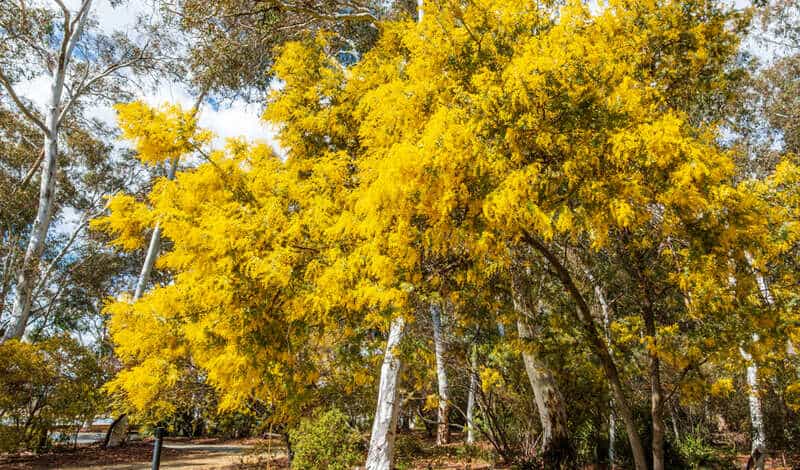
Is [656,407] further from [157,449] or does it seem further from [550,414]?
[157,449]

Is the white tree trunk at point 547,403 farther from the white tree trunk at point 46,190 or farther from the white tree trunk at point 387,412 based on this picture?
the white tree trunk at point 46,190

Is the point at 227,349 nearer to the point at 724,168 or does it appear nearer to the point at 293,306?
the point at 293,306

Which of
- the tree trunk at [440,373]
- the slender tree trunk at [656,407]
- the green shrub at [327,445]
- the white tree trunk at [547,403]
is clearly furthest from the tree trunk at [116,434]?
the slender tree trunk at [656,407]

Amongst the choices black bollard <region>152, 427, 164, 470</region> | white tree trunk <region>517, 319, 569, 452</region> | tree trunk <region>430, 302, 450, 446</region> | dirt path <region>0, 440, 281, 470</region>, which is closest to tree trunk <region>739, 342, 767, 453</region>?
white tree trunk <region>517, 319, 569, 452</region>

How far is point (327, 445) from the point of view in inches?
239

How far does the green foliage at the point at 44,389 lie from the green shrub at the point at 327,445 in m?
6.77

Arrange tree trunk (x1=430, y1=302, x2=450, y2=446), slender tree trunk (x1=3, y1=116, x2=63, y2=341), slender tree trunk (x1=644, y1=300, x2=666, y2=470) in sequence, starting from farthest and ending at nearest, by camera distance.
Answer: slender tree trunk (x1=3, y1=116, x2=63, y2=341)
tree trunk (x1=430, y1=302, x2=450, y2=446)
slender tree trunk (x1=644, y1=300, x2=666, y2=470)

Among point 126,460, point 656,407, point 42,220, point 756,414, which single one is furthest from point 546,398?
point 42,220

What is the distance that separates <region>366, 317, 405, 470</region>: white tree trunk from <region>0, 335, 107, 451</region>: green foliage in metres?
8.17

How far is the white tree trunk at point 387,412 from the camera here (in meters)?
5.08

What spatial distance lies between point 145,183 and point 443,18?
16069 mm

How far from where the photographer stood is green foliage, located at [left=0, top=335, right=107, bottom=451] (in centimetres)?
1000

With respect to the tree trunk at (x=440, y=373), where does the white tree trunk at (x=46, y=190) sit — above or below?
above

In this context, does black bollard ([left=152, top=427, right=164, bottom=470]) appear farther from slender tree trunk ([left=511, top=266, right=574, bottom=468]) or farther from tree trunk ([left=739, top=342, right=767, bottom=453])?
tree trunk ([left=739, top=342, right=767, bottom=453])
